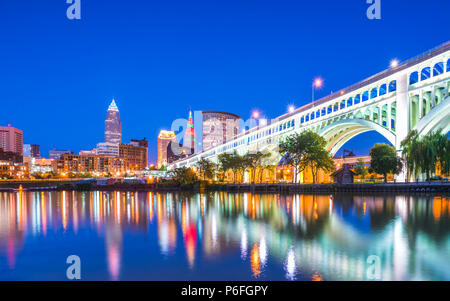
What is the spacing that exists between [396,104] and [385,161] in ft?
30.7

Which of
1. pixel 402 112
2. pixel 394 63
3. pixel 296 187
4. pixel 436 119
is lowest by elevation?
pixel 296 187

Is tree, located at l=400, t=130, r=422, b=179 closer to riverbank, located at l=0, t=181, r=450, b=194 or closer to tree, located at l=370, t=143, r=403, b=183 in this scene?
tree, located at l=370, t=143, r=403, b=183

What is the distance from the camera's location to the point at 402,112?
4534 cm

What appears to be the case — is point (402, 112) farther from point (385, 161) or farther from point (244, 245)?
point (244, 245)

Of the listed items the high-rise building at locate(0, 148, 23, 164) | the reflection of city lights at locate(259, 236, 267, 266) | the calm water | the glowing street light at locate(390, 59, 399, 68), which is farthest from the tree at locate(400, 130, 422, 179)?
the high-rise building at locate(0, 148, 23, 164)

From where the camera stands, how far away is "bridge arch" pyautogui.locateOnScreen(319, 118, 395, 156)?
50.1 meters

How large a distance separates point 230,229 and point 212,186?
4262 centimetres

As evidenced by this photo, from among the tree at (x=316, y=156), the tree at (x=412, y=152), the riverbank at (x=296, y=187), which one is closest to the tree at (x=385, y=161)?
the tree at (x=412, y=152)

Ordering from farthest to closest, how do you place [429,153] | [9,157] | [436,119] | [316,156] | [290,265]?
[9,157]
[316,156]
[436,119]
[429,153]
[290,265]

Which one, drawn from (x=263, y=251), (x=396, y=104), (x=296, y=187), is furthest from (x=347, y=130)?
(x=263, y=251)

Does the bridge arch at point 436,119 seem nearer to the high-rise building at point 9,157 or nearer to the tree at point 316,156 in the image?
the tree at point 316,156
